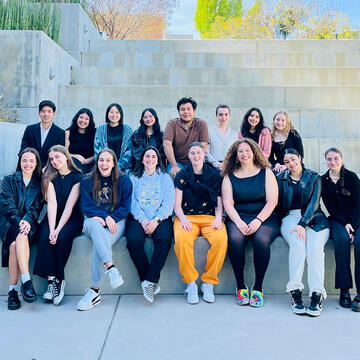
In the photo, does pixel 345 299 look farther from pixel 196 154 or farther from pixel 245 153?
pixel 196 154

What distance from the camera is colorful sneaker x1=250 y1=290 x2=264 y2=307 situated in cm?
341

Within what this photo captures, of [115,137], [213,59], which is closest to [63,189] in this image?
[115,137]

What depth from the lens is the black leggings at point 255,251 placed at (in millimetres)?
3555

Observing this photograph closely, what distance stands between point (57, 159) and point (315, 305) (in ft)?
9.30

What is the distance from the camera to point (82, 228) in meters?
3.91

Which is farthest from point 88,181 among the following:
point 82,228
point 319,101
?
point 319,101

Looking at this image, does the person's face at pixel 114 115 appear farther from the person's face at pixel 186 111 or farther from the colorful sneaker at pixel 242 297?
the colorful sneaker at pixel 242 297

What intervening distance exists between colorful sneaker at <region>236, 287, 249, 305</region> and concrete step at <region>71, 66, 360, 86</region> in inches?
234

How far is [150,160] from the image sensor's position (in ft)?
13.4

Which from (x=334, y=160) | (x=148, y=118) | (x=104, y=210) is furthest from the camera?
(x=148, y=118)

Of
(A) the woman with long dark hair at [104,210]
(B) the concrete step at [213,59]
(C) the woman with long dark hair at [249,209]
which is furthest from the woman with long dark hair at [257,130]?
(B) the concrete step at [213,59]

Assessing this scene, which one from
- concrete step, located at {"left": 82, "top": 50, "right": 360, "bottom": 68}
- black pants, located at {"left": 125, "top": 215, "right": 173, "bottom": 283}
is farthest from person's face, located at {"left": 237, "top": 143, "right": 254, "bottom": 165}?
concrete step, located at {"left": 82, "top": 50, "right": 360, "bottom": 68}

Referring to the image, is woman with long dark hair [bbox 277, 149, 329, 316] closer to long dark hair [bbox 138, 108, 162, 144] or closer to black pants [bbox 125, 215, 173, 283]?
black pants [bbox 125, 215, 173, 283]

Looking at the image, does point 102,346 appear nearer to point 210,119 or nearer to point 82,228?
point 82,228
